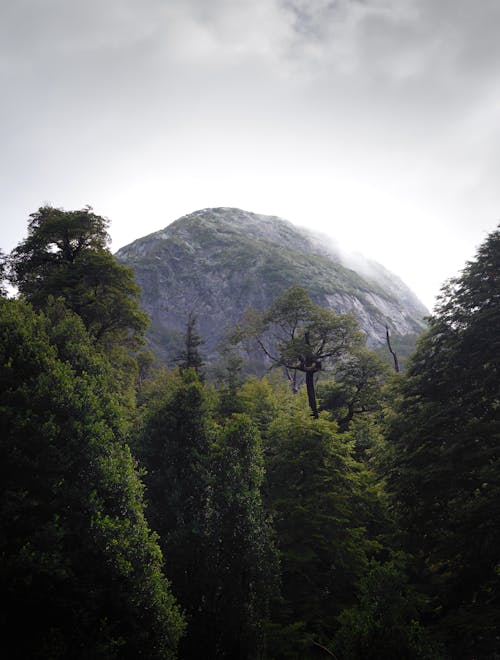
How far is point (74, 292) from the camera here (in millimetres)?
26281

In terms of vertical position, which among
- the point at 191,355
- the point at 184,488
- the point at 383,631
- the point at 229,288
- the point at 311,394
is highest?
the point at 229,288

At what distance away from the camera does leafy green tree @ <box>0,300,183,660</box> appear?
951 cm

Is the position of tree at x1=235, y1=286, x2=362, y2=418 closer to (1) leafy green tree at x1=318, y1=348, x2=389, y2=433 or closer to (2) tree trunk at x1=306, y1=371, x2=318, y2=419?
(2) tree trunk at x1=306, y1=371, x2=318, y2=419

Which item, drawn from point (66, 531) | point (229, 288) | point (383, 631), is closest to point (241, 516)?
point (383, 631)

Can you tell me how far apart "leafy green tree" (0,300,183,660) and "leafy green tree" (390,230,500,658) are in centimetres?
863

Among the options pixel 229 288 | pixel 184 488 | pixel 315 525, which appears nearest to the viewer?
pixel 184 488

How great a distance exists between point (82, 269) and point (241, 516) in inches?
775

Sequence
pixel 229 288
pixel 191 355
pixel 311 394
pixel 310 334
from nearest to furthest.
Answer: pixel 311 394
pixel 310 334
pixel 191 355
pixel 229 288

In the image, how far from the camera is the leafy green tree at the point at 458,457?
488 inches

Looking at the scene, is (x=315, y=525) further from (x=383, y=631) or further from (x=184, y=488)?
(x=383, y=631)

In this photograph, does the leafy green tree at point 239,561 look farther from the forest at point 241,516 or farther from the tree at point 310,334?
the tree at point 310,334

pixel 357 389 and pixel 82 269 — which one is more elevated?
pixel 82 269

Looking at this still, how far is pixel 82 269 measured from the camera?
27188 millimetres

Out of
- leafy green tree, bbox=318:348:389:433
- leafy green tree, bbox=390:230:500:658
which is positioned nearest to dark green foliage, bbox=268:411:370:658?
leafy green tree, bbox=390:230:500:658
